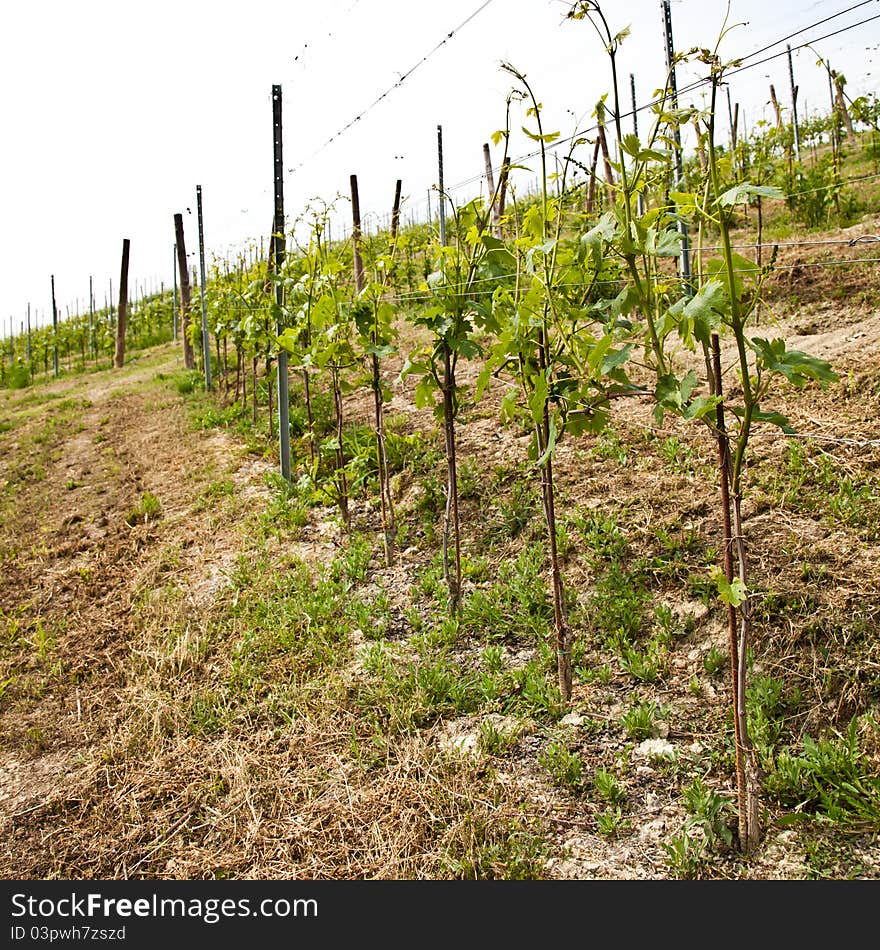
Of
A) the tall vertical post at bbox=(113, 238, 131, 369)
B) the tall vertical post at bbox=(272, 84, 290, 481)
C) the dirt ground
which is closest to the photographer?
the dirt ground

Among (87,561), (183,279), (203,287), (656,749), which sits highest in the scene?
(183,279)

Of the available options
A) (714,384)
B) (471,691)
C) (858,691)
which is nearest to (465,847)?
(471,691)

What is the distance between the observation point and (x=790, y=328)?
5.35 meters

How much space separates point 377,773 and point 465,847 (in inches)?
22.6

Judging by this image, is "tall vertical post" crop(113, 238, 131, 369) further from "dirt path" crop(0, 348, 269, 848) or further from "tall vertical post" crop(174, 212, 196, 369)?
"dirt path" crop(0, 348, 269, 848)

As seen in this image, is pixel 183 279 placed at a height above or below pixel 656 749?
above

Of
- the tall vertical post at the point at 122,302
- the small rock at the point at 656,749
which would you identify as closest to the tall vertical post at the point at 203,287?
the tall vertical post at the point at 122,302

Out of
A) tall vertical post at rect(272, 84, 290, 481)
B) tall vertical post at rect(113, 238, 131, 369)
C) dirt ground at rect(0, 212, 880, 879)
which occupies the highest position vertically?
tall vertical post at rect(113, 238, 131, 369)

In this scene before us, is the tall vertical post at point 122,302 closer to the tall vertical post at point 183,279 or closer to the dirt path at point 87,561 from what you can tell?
the tall vertical post at point 183,279

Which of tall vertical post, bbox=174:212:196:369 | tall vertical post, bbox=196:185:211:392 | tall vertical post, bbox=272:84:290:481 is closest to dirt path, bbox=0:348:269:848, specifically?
tall vertical post, bbox=272:84:290:481

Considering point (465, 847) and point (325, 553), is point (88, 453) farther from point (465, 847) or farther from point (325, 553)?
point (465, 847)

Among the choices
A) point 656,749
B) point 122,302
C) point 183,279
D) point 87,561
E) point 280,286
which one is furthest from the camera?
point 122,302

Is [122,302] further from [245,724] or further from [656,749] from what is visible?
[656,749]

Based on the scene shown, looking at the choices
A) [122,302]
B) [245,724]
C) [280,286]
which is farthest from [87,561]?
[122,302]
